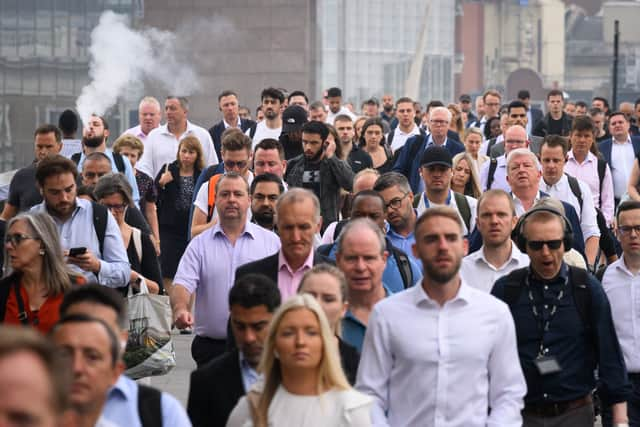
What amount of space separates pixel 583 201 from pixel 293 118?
4419 mm

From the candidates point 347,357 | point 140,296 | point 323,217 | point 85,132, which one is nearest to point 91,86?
point 85,132

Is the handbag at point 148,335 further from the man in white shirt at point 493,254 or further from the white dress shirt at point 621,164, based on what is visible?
the white dress shirt at point 621,164

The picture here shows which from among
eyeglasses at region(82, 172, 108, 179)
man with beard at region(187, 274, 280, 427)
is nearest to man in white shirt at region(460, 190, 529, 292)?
man with beard at region(187, 274, 280, 427)

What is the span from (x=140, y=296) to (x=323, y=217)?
3519 mm

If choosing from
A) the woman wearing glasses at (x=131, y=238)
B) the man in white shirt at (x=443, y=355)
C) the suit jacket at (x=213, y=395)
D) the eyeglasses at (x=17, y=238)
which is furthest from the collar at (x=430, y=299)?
the woman wearing glasses at (x=131, y=238)

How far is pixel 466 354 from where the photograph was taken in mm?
6406

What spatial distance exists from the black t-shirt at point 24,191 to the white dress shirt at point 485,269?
11.3 feet

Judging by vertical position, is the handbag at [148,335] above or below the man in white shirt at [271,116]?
below

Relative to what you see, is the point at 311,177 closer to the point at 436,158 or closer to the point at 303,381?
the point at 436,158

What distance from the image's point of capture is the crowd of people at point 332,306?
527 cm

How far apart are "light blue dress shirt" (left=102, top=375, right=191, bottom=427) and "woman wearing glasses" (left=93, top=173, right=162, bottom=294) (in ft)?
12.8

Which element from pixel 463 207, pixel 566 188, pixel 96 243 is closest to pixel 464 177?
pixel 566 188

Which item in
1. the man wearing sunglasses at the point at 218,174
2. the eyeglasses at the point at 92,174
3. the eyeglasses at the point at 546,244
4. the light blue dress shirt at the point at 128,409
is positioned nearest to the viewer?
the light blue dress shirt at the point at 128,409

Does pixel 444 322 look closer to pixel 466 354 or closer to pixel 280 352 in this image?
pixel 466 354
